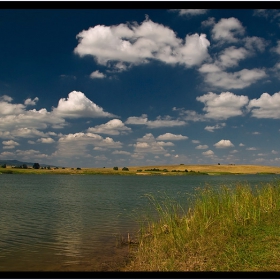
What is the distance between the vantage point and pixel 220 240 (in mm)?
11742

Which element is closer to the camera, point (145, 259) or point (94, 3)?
point (94, 3)

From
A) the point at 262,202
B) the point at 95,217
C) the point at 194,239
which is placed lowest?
the point at 95,217

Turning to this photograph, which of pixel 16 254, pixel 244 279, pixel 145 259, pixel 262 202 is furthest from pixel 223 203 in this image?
pixel 16 254

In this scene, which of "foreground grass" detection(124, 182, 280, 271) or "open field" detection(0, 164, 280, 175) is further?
"open field" detection(0, 164, 280, 175)

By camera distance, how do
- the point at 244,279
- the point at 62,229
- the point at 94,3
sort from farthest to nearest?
the point at 62,229
the point at 94,3
the point at 244,279

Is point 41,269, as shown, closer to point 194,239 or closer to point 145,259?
point 145,259

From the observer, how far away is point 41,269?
40.2ft

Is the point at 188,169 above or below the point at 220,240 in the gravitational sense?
below

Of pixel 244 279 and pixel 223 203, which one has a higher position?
pixel 223 203

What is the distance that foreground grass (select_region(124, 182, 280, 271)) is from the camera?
9836 millimetres

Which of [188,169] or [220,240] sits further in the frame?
[188,169]

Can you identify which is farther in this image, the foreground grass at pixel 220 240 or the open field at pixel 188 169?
the open field at pixel 188 169

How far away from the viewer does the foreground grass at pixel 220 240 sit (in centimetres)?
984

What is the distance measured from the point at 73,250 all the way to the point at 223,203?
7.92 metres
